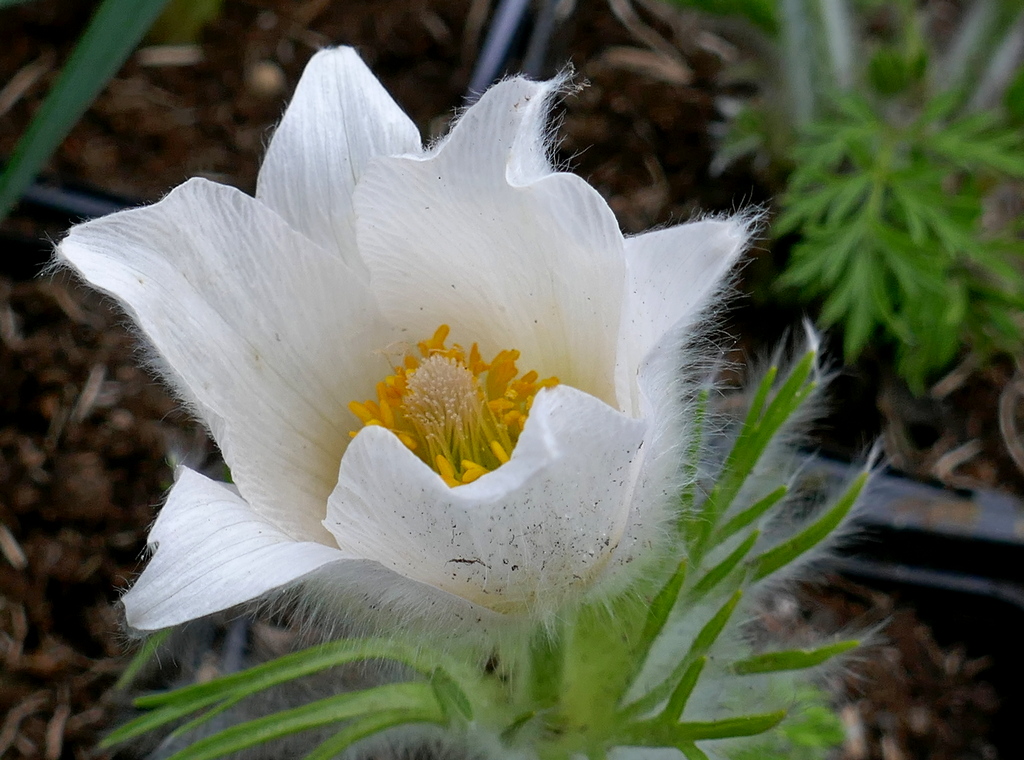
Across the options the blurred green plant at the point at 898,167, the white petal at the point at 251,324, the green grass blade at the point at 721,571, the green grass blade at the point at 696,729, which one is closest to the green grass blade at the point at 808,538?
the green grass blade at the point at 721,571

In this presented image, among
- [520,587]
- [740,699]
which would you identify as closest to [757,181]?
[740,699]

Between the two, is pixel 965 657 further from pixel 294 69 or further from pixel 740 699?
pixel 294 69

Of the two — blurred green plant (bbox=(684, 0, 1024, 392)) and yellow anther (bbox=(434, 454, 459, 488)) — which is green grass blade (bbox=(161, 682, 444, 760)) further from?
blurred green plant (bbox=(684, 0, 1024, 392))

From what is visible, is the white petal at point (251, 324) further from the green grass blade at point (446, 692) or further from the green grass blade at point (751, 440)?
the green grass blade at point (751, 440)

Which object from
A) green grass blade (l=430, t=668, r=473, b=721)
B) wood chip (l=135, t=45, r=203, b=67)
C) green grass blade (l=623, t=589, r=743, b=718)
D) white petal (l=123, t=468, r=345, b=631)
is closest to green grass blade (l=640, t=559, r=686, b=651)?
green grass blade (l=623, t=589, r=743, b=718)

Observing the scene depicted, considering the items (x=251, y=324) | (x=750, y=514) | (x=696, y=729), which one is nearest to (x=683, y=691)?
(x=696, y=729)

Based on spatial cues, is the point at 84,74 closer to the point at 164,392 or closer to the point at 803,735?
the point at 164,392

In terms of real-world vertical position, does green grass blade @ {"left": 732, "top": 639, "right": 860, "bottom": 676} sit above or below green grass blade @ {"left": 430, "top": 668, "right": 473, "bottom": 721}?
below
